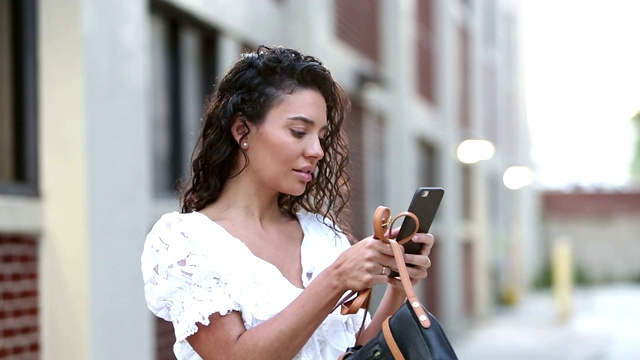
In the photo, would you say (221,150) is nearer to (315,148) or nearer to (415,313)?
(315,148)

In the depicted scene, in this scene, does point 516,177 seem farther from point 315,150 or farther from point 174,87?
point 315,150

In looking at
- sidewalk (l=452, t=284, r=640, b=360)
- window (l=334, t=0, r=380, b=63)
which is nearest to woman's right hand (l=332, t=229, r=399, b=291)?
window (l=334, t=0, r=380, b=63)

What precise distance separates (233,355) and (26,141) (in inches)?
118

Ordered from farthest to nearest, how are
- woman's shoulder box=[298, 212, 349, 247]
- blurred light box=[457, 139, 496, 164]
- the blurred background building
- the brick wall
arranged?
1. blurred light box=[457, 139, 496, 164]
2. the blurred background building
3. the brick wall
4. woman's shoulder box=[298, 212, 349, 247]

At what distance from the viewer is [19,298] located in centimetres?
470

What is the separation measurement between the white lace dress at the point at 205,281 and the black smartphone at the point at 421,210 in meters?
0.29

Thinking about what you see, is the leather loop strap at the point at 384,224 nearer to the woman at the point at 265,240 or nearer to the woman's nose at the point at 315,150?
the woman at the point at 265,240

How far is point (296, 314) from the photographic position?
2150 millimetres

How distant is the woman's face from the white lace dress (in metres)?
0.17

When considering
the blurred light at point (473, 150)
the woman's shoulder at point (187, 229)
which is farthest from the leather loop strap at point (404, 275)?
the blurred light at point (473, 150)

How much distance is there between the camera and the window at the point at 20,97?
487 centimetres

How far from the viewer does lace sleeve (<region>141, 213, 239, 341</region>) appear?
2242 mm

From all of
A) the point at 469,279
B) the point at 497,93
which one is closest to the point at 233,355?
the point at 469,279

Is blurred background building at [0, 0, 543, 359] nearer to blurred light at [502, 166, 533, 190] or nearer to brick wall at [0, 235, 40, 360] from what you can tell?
brick wall at [0, 235, 40, 360]
